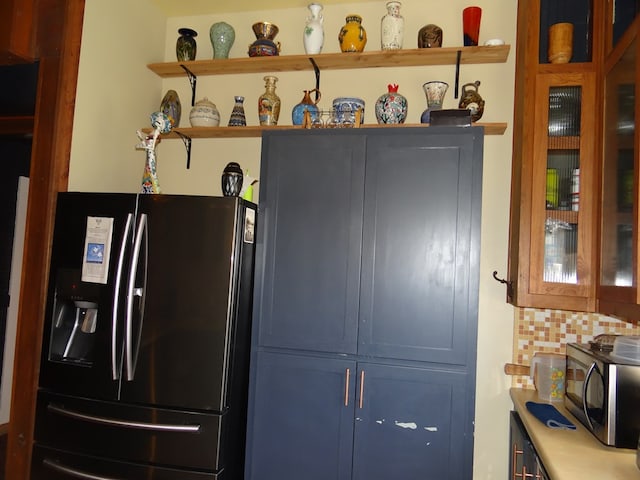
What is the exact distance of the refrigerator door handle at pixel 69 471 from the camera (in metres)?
1.81

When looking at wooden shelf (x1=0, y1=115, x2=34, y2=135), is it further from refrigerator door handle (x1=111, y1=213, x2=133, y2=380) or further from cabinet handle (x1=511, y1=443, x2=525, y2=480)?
cabinet handle (x1=511, y1=443, x2=525, y2=480)

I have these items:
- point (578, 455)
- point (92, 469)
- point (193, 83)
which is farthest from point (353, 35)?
point (92, 469)

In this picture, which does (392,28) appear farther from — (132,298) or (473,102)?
(132,298)

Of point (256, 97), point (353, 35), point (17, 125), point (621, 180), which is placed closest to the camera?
point (621, 180)

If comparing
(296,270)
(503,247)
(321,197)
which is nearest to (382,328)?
(296,270)

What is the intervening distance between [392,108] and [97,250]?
1563mm

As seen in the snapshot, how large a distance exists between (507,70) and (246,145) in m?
1.52

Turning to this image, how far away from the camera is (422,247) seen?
1790 mm

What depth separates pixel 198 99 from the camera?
2691 millimetres

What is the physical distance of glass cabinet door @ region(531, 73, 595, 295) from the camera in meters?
1.84

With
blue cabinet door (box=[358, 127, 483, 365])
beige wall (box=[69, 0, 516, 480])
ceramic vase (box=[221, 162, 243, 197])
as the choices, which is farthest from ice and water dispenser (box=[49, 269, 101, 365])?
→ blue cabinet door (box=[358, 127, 483, 365])

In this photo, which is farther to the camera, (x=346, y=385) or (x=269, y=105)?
(x=269, y=105)

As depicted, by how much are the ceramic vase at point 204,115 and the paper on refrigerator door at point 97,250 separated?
863mm

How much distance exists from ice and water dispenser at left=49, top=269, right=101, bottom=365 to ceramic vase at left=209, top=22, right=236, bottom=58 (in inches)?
58.3
